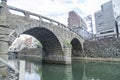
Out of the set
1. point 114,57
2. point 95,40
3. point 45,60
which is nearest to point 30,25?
point 45,60

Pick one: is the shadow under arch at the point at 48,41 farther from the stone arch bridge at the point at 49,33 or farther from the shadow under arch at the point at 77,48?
the shadow under arch at the point at 77,48

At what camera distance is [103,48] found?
23.3m

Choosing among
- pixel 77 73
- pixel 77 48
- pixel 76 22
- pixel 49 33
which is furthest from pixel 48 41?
pixel 76 22

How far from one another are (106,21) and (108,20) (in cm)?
47

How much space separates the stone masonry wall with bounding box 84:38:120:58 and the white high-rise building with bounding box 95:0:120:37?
273 inches

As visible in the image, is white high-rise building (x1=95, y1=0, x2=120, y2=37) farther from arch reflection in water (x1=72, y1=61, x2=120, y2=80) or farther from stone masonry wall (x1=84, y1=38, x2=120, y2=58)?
arch reflection in water (x1=72, y1=61, x2=120, y2=80)

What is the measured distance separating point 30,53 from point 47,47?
72.5ft

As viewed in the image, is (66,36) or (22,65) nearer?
(22,65)

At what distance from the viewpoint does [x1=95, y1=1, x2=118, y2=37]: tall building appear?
31405mm

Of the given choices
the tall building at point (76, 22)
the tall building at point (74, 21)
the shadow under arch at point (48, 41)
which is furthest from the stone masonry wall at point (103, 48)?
the tall building at point (74, 21)

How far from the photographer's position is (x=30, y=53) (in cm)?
4288

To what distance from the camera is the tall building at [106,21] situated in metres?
31.4

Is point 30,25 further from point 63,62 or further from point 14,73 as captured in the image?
point 14,73

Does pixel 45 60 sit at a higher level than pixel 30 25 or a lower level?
lower
